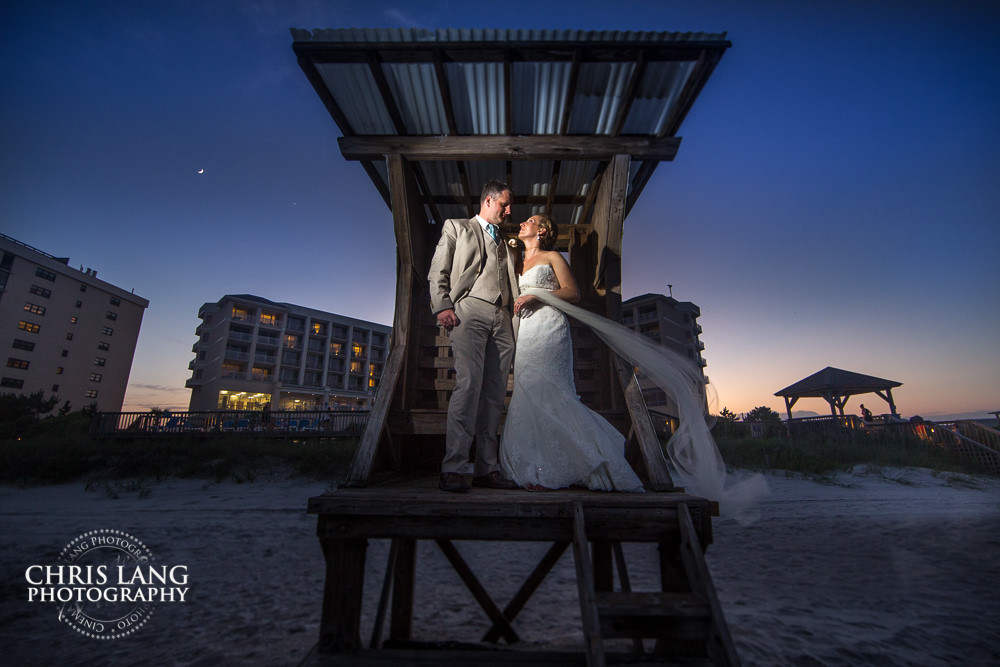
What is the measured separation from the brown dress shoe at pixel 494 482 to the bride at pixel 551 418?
2.1 inches

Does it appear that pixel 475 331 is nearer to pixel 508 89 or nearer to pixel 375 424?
pixel 375 424

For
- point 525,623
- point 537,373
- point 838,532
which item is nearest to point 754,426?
point 838,532

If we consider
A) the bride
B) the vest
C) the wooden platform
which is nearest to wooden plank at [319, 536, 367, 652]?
the wooden platform

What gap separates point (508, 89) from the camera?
12.4 feet

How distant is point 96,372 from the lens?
49.6m

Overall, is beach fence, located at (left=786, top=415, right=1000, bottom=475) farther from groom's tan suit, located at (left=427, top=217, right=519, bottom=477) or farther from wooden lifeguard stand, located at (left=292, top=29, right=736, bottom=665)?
groom's tan suit, located at (left=427, top=217, right=519, bottom=477)

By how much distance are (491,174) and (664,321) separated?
47.4m

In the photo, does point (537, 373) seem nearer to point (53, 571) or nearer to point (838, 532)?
point (53, 571)

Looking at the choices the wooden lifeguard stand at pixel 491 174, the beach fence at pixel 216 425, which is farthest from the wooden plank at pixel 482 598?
the beach fence at pixel 216 425

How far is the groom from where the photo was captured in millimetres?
3006

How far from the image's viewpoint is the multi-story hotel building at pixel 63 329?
4072 centimetres

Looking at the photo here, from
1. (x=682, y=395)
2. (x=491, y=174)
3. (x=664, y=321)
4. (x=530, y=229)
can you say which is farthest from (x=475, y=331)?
(x=664, y=321)

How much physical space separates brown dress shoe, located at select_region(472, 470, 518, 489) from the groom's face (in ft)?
7.35

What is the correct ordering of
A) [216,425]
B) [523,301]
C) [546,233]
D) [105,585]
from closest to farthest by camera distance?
[523,301] < [546,233] < [105,585] < [216,425]
